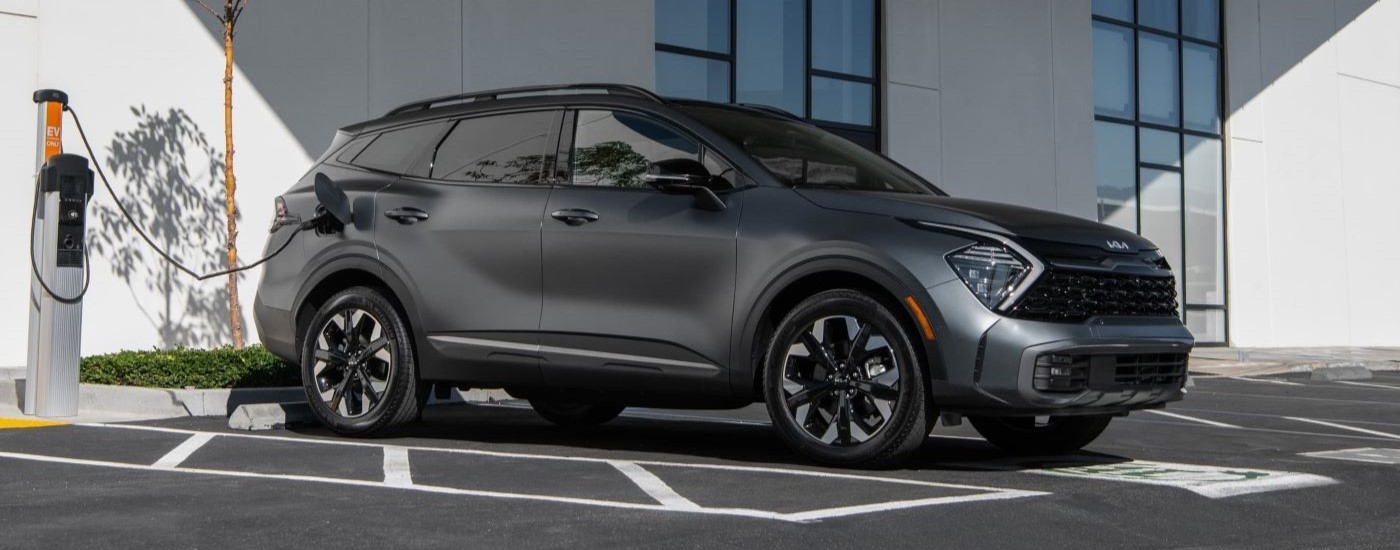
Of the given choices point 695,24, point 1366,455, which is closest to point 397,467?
point 1366,455

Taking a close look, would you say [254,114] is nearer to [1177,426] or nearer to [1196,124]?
[1177,426]

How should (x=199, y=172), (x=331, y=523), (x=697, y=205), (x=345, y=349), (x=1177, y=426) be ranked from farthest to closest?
(x=199, y=172) < (x=1177, y=426) < (x=345, y=349) < (x=697, y=205) < (x=331, y=523)

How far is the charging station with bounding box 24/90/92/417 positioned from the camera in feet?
31.0

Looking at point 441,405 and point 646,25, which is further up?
point 646,25

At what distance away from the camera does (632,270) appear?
7141 mm

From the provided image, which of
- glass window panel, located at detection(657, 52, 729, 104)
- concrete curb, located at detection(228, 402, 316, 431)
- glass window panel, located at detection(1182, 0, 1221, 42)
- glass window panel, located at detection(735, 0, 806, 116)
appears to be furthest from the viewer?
glass window panel, located at detection(1182, 0, 1221, 42)

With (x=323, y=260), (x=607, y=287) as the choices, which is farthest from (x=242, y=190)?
(x=607, y=287)

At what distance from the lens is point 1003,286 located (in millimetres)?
6344

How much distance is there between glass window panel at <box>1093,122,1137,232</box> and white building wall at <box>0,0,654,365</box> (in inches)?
372

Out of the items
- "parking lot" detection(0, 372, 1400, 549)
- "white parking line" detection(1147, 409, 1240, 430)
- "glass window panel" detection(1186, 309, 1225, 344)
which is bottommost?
"parking lot" detection(0, 372, 1400, 549)

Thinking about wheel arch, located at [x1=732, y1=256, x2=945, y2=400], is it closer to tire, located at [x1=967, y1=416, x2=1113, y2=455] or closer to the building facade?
tire, located at [x1=967, y1=416, x2=1113, y2=455]

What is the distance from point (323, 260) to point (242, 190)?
19.7ft

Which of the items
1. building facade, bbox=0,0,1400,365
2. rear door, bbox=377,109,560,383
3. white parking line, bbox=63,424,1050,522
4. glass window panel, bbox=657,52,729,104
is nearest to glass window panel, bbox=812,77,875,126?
building facade, bbox=0,0,1400,365

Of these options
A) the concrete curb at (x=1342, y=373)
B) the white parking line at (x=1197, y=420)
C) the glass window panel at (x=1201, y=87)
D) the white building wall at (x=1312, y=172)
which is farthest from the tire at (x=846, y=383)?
the white building wall at (x=1312, y=172)
